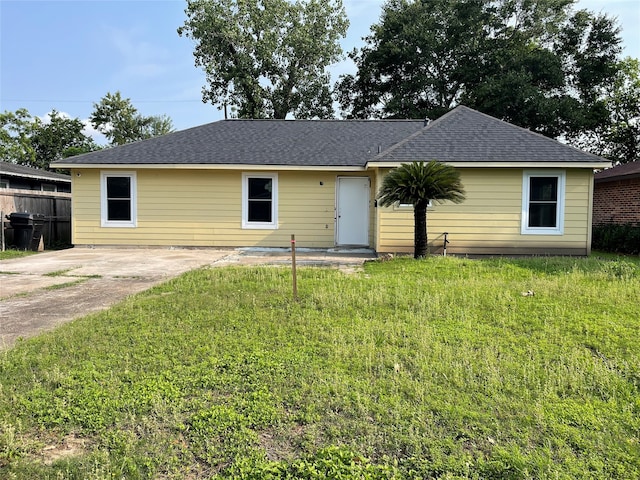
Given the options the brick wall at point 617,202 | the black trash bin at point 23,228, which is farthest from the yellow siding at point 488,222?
the black trash bin at point 23,228

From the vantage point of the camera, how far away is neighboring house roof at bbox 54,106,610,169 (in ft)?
33.0

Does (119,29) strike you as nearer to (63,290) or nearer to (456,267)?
(63,290)

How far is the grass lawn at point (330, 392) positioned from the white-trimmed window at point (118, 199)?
7809 millimetres

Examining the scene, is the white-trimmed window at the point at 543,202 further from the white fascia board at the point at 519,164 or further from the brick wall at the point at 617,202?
the brick wall at the point at 617,202

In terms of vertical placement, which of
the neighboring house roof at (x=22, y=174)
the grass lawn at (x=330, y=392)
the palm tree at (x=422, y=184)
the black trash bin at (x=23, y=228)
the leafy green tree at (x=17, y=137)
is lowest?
the grass lawn at (x=330, y=392)

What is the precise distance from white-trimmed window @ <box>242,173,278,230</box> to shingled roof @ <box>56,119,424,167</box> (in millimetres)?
555

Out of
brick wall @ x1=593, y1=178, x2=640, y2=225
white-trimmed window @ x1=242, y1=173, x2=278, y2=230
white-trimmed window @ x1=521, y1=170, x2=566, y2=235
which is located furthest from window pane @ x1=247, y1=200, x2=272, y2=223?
brick wall @ x1=593, y1=178, x2=640, y2=225

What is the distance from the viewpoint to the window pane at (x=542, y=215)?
10305 millimetres

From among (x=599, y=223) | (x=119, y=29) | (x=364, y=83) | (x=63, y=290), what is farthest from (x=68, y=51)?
(x=599, y=223)

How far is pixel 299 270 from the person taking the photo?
779 centimetres

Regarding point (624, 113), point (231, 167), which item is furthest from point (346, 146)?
point (624, 113)

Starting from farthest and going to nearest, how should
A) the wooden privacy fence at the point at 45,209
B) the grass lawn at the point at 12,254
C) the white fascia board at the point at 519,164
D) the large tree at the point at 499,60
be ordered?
1. the large tree at the point at 499,60
2. the wooden privacy fence at the point at 45,209
3. the grass lawn at the point at 12,254
4. the white fascia board at the point at 519,164

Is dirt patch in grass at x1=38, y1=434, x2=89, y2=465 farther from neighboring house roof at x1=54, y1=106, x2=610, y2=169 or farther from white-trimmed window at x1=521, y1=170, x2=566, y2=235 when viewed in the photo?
white-trimmed window at x1=521, y1=170, x2=566, y2=235

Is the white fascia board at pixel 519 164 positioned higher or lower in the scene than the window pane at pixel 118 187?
higher
